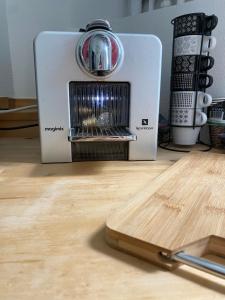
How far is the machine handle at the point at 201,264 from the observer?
21 cm

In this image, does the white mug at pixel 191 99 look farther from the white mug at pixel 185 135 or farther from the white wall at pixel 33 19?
the white wall at pixel 33 19

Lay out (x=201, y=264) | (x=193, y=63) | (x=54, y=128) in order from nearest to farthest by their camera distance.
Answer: (x=201, y=264)
(x=54, y=128)
(x=193, y=63)

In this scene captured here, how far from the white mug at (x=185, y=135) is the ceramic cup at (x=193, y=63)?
0.51 feet

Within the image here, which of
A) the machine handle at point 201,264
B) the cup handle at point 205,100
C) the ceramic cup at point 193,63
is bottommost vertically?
the machine handle at point 201,264

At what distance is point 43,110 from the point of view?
53 centimetres

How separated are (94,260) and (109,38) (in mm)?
414

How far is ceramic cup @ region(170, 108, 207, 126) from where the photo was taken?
2.18 ft

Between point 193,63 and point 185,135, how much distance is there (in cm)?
19

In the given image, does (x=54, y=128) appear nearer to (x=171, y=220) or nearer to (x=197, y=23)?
(x=171, y=220)

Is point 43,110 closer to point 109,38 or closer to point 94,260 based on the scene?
point 109,38

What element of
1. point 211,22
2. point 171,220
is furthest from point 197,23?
point 171,220

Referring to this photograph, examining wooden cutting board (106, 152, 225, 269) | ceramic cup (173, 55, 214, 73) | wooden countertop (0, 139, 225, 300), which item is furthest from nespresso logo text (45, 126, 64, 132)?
ceramic cup (173, 55, 214, 73)

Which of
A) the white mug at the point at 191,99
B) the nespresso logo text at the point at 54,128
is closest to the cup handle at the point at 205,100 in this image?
the white mug at the point at 191,99

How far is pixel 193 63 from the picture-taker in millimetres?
641
